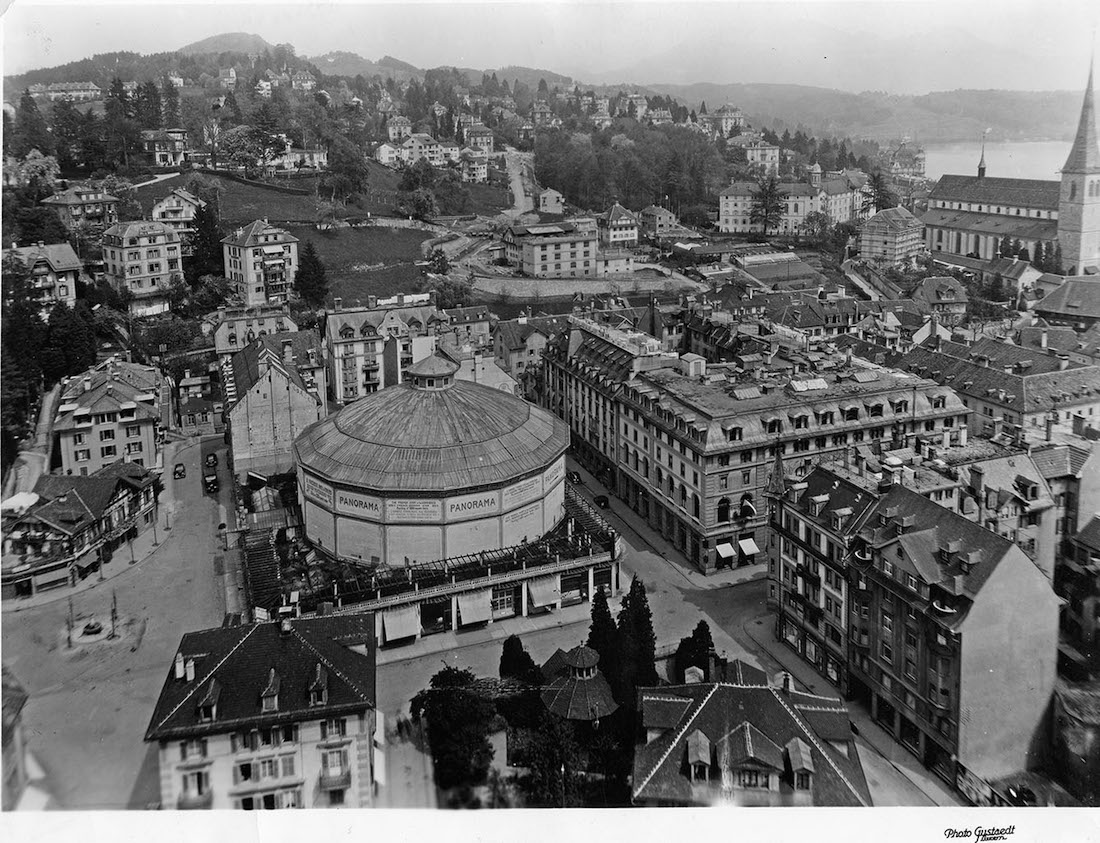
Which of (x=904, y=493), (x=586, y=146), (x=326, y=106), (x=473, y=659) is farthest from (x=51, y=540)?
(x=586, y=146)

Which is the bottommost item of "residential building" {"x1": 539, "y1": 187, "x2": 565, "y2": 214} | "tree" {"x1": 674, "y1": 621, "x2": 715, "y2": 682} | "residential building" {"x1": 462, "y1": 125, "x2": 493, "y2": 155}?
"tree" {"x1": 674, "y1": 621, "x2": 715, "y2": 682}

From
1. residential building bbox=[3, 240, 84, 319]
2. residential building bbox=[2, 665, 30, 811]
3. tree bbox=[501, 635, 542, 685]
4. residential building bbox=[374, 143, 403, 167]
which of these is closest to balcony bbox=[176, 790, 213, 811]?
residential building bbox=[2, 665, 30, 811]

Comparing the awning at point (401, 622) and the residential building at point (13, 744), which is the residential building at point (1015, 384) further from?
the residential building at point (13, 744)

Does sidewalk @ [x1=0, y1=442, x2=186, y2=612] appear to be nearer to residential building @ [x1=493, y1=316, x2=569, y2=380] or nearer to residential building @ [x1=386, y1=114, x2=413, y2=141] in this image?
residential building @ [x1=493, y1=316, x2=569, y2=380]

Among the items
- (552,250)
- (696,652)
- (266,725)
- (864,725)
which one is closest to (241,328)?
(552,250)

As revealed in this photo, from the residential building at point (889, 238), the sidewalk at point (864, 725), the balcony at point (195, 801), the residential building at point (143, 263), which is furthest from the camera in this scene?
the residential building at point (889, 238)

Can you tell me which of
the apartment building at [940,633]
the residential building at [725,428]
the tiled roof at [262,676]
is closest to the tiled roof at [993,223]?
the residential building at [725,428]

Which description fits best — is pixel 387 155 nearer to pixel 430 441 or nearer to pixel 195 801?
A: pixel 430 441
